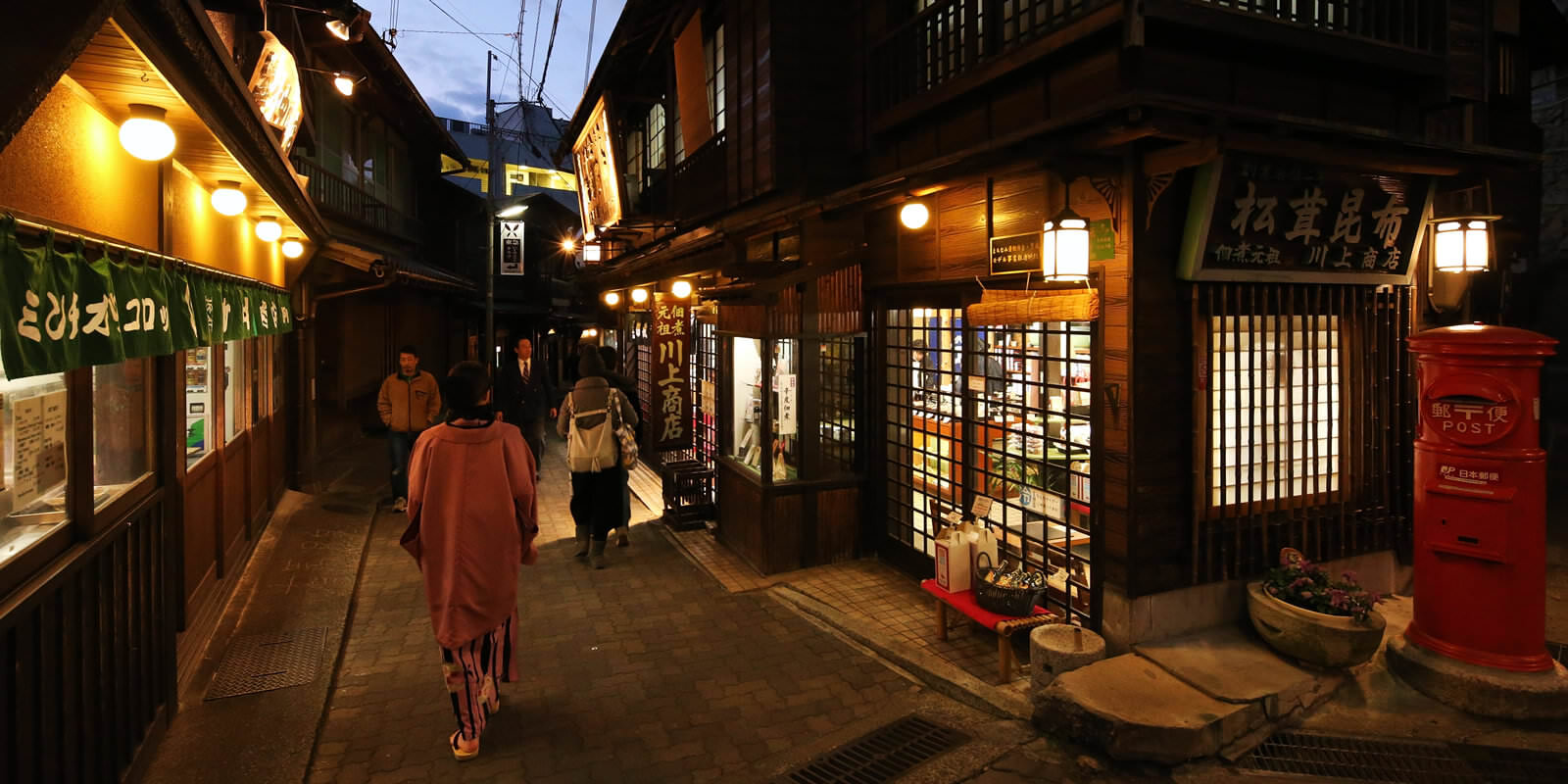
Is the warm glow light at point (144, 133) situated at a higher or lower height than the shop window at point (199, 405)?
higher

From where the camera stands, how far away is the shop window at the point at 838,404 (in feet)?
34.9

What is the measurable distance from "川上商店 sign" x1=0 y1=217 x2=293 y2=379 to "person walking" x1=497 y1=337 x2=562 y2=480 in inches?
292

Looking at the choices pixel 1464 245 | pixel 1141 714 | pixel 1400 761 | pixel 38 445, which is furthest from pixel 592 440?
pixel 1464 245

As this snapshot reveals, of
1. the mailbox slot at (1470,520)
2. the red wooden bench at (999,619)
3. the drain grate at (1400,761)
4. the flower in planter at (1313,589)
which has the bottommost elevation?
the drain grate at (1400,761)

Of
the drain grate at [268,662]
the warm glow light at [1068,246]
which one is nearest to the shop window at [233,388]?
the drain grate at [268,662]

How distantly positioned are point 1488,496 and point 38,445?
33.0 feet

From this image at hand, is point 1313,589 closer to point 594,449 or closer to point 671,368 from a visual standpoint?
point 594,449

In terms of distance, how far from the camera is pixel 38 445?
14.9 ft

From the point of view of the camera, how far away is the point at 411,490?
5984mm

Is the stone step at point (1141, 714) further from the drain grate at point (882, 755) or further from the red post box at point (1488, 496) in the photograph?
the red post box at point (1488, 496)

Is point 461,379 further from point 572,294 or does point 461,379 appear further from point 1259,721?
point 572,294

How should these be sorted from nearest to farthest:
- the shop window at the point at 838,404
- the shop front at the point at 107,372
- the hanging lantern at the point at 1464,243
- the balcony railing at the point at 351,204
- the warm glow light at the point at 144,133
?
the shop front at the point at 107,372 → the warm glow light at the point at 144,133 → the hanging lantern at the point at 1464,243 → the shop window at the point at 838,404 → the balcony railing at the point at 351,204

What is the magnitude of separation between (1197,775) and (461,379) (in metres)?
6.06

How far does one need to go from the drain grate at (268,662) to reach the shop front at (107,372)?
0.36 metres
